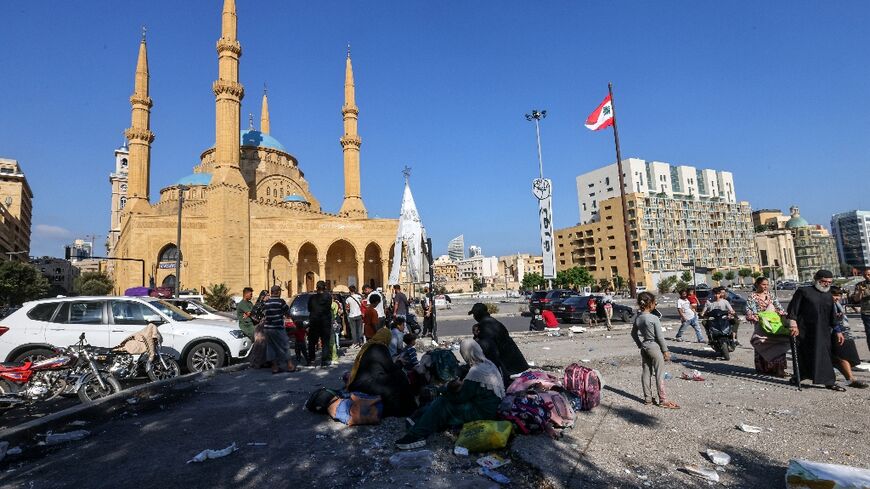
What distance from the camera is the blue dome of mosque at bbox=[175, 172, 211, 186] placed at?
4669cm

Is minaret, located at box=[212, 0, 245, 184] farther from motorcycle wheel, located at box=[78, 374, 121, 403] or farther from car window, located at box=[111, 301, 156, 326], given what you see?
motorcycle wheel, located at box=[78, 374, 121, 403]

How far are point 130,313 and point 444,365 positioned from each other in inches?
240

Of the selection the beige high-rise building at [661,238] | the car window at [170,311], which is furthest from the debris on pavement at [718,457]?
the beige high-rise building at [661,238]

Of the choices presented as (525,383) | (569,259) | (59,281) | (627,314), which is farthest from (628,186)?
(59,281)

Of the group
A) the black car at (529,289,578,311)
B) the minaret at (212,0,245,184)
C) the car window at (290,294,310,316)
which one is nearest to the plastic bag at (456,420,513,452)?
the car window at (290,294,310,316)

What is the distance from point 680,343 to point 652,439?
26.6 feet

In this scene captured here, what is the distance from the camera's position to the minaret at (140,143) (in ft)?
130

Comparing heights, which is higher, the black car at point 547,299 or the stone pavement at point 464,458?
the black car at point 547,299

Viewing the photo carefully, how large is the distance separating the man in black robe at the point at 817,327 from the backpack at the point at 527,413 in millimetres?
4007

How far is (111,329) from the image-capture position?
26.4 ft

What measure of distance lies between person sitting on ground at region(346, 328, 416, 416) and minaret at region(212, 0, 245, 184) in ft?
113

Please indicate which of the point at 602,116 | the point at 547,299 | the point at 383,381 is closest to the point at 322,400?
the point at 383,381

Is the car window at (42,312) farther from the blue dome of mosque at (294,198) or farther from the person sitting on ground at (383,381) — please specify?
the blue dome of mosque at (294,198)

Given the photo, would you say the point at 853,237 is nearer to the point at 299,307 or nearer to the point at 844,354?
the point at 844,354
